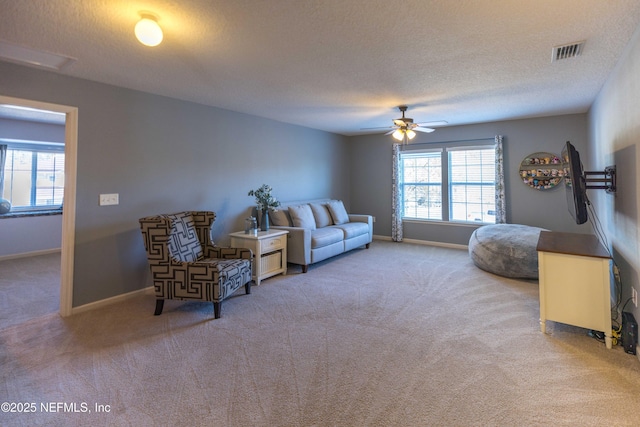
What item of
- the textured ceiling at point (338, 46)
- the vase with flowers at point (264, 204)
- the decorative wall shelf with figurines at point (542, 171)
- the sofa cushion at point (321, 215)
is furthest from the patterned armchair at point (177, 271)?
the decorative wall shelf with figurines at point (542, 171)

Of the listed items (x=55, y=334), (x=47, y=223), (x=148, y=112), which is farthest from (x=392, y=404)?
(x=47, y=223)

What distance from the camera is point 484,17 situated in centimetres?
207

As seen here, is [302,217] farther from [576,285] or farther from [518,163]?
[518,163]

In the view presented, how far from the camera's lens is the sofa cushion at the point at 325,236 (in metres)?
4.68

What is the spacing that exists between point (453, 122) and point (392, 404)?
517 centimetres

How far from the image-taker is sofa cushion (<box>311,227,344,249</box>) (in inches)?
184

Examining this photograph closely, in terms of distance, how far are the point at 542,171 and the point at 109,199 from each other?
6.51 meters

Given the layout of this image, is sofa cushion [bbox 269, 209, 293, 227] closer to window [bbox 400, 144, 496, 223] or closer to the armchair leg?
the armchair leg

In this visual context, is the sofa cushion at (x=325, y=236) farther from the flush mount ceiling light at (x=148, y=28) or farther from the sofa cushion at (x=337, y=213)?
the flush mount ceiling light at (x=148, y=28)

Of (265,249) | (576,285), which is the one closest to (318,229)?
(265,249)

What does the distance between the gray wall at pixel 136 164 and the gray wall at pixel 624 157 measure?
4428 mm

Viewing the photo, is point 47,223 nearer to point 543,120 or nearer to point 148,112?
point 148,112

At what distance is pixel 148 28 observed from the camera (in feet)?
6.48

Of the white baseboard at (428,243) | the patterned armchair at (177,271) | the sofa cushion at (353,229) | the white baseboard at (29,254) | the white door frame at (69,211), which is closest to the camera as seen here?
the patterned armchair at (177,271)
